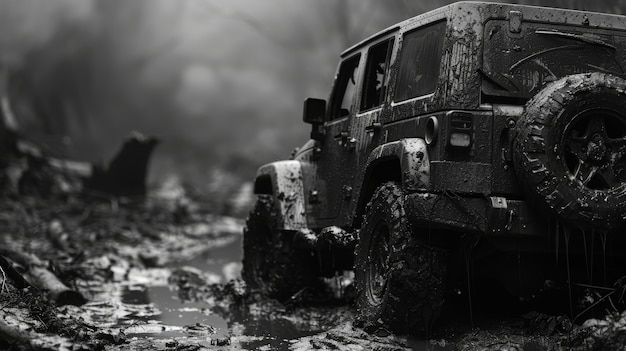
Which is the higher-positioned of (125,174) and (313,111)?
(125,174)

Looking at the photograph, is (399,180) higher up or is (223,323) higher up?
(399,180)

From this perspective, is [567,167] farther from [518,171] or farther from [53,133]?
[53,133]

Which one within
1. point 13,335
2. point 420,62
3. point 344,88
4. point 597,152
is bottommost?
point 13,335

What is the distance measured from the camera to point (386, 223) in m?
4.97

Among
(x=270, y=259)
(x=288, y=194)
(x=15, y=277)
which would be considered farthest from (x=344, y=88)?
(x=15, y=277)

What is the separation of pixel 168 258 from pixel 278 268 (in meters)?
4.85

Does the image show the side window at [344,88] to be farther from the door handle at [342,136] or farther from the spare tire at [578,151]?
the spare tire at [578,151]

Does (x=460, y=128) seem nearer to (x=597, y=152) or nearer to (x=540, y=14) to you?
(x=597, y=152)

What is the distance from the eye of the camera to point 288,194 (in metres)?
7.01

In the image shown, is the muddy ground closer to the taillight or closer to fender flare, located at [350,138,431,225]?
fender flare, located at [350,138,431,225]

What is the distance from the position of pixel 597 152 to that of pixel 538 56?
80cm

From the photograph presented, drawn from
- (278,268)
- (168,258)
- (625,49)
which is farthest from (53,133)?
(625,49)

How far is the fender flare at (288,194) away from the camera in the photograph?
6891 millimetres

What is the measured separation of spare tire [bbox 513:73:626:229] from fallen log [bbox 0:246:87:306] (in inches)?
173
